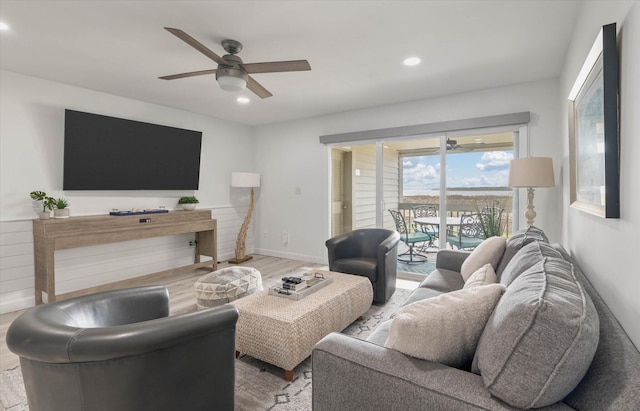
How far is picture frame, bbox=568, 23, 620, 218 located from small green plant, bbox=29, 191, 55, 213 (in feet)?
14.6

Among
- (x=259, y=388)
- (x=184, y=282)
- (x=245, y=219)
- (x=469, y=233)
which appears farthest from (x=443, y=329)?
(x=245, y=219)

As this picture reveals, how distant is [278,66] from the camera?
7.83ft

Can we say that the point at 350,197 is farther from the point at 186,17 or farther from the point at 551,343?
the point at 551,343

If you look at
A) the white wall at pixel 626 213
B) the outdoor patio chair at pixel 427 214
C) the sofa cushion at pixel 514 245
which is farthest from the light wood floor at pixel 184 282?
the white wall at pixel 626 213

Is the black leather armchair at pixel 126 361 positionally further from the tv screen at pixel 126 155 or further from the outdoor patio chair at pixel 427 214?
the outdoor patio chair at pixel 427 214

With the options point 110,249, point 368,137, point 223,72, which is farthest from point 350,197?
point 110,249

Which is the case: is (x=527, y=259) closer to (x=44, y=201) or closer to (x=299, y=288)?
(x=299, y=288)

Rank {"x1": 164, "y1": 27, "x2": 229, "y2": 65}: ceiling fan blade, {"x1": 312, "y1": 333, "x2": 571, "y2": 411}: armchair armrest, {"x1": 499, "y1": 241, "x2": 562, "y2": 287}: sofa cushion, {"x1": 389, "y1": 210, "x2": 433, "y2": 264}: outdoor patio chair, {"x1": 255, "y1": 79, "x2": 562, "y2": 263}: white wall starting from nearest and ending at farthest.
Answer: {"x1": 312, "y1": 333, "x2": 571, "y2": 411}: armchair armrest → {"x1": 499, "y1": 241, "x2": 562, "y2": 287}: sofa cushion → {"x1": 164, "y1": 27, "x2": 229, "y2": 65}: ceiling fan blade → {"x1": 255, "y1": 79, "x2": 562, "y2": 263}: white wall → {"x1": 389, "y1": 210, "x2": 433, "y2": 264}: outdoor patio chair

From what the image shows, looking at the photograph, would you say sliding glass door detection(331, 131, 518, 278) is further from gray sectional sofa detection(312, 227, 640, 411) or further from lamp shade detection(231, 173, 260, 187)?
gray sectional sofa detection(312, 227, 640, 411)

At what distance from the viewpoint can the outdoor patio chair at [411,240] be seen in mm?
4387

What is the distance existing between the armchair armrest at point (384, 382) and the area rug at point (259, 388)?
0.75 metres

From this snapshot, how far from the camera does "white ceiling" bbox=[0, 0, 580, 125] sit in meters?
2.13

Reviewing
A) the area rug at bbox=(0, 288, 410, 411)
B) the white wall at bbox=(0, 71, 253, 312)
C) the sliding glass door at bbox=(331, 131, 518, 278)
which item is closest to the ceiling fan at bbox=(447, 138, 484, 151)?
the sliding glass door at bbox=(331, 131, 518, 278)

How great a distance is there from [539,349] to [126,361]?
1.35 metres
